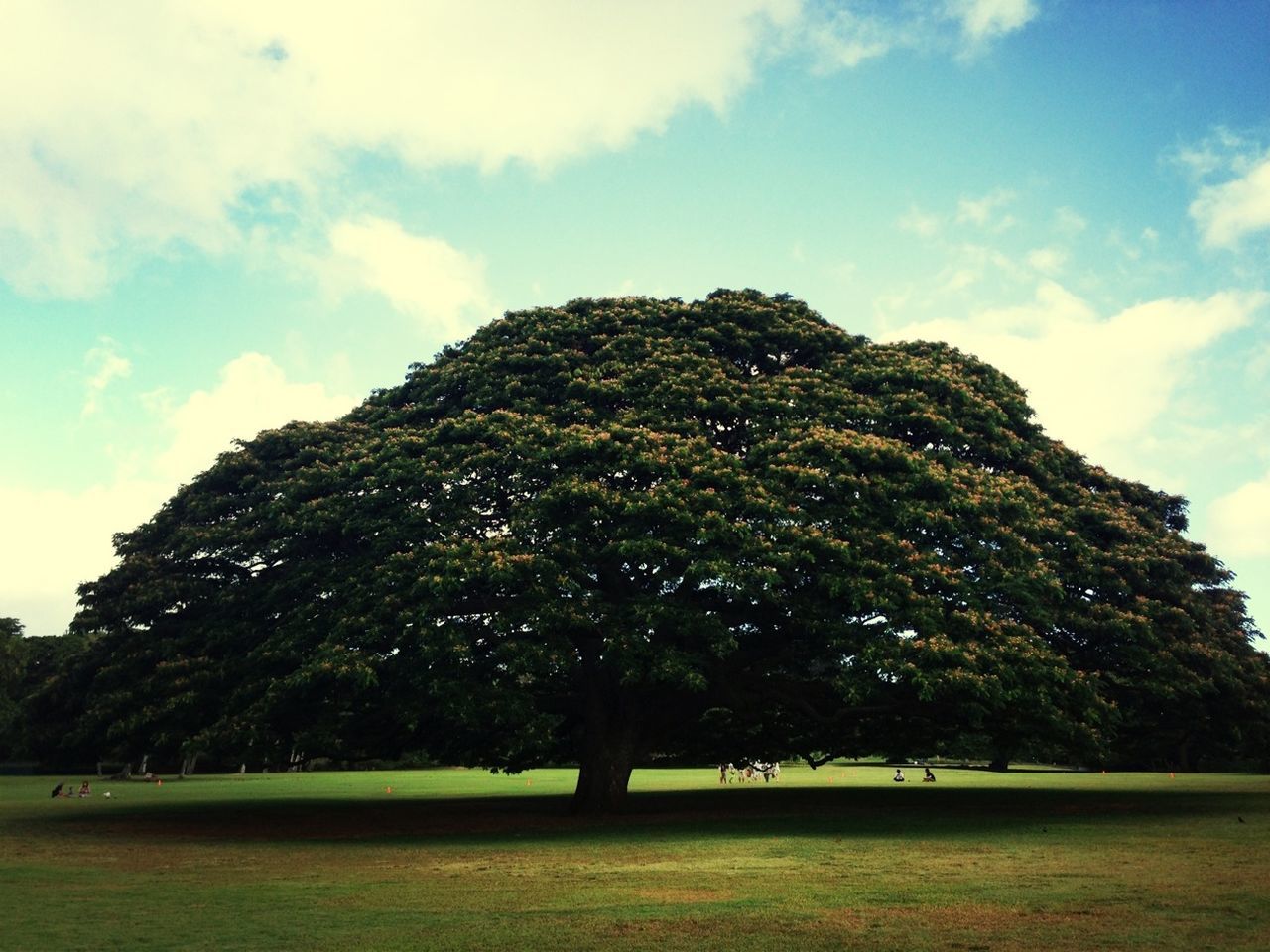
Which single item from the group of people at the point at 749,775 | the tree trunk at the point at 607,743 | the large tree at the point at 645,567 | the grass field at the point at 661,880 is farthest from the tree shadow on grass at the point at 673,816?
the group of people at the point at 749,775

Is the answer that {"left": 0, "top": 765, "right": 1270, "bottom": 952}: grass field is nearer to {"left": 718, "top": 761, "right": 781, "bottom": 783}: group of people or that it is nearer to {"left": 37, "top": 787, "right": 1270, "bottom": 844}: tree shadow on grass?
{"left": 37, "top": 787, "right": 1270, "bottom": 844}: tree shadow on grass

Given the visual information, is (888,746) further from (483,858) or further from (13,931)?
(13,931)

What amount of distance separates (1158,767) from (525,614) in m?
71.9

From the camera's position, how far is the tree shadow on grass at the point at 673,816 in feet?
80.3

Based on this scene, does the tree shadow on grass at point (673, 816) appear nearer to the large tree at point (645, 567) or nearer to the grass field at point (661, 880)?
the grass field at point (661, 880)

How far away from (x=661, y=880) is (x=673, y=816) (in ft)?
43.5

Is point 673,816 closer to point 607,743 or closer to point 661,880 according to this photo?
point 607,743

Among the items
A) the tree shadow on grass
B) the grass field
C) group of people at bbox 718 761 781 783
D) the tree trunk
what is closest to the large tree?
the tree trunk

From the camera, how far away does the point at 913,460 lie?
2667 centimetres

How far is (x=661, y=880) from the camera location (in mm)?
15922

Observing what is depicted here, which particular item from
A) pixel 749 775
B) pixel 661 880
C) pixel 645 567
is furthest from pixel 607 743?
pixel 749 775

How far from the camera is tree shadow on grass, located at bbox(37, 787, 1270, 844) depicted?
24.5 metres

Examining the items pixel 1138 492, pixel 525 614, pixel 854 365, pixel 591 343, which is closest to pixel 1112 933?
pixel 525 614

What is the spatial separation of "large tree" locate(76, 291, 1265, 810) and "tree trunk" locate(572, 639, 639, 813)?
3.7 inches
